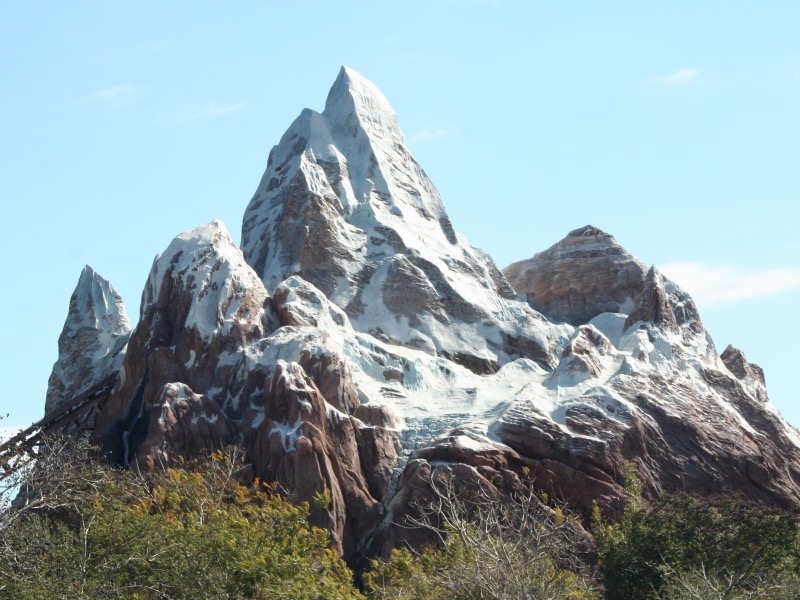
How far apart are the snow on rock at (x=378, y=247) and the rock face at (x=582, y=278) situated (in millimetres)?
6338

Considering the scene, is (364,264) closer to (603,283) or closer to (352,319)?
(352,319)

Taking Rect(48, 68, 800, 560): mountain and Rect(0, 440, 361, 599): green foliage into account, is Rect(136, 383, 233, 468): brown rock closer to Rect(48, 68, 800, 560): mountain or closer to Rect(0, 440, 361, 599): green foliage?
Rect(48, 68, 800, 560): mountain

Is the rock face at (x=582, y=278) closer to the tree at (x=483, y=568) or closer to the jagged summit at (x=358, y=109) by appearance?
the jagged summit at (x=358, y=109)

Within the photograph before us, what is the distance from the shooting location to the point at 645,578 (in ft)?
177

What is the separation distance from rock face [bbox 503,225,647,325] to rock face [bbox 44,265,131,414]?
72.6 ft

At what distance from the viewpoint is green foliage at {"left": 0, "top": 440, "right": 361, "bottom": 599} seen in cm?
3972

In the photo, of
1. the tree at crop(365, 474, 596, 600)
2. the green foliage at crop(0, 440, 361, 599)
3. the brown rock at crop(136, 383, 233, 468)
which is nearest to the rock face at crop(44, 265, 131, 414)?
the brown rock at crop(136, 383, 233, 468)

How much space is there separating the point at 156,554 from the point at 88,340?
154 ft

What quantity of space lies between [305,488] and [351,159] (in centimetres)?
2821

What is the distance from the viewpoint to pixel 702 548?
179 feet

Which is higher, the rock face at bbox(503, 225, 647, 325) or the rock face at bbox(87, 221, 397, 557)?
the rock face at bbox(503, 225, 647, 325)

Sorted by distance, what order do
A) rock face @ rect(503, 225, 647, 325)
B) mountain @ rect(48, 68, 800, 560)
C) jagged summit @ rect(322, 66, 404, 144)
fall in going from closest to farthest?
mountain @ rect(48, 68, 800, 560), jagged summit @ rect(322, 66, 404, 144), rock face @ rect(503, 225, 647, 325)

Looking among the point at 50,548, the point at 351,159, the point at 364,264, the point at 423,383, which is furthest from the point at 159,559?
the point at 351,159

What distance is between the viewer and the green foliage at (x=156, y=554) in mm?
39719
